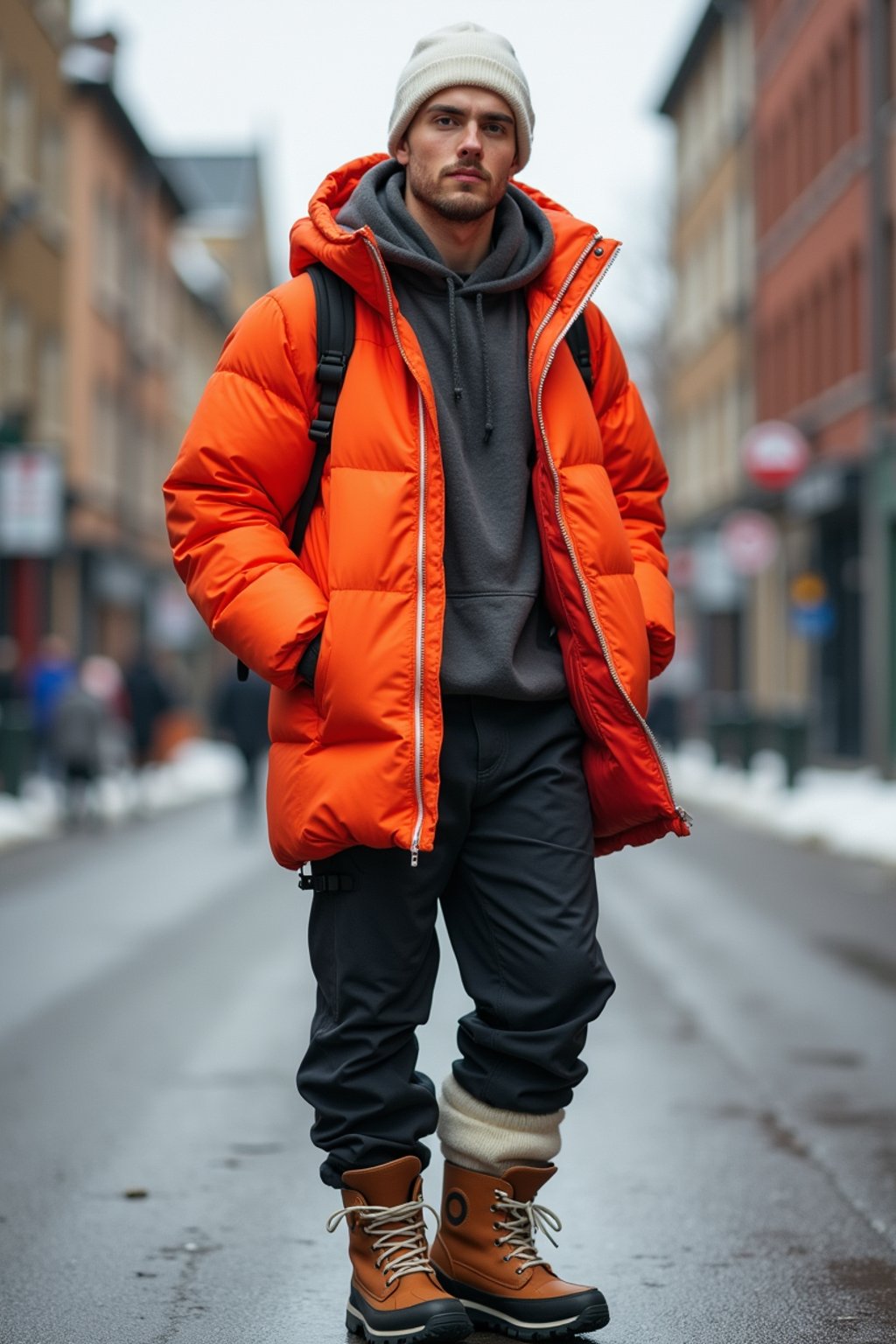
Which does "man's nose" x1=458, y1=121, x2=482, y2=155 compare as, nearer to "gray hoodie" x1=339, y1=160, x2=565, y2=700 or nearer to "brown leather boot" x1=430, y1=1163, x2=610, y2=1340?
"gray hoodie" x1=339, y1=160, x2=565, y2=700

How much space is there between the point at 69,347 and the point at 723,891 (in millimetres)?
25608

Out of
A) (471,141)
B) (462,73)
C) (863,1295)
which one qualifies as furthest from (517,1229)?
(462,73)

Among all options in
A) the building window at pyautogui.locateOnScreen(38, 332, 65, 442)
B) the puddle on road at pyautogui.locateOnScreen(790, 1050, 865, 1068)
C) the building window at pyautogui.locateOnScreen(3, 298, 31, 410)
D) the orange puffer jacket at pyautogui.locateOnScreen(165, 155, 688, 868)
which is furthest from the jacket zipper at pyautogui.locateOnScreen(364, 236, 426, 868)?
the building window at pyautogui.locateOnScreen(38, 332, 65, 442)

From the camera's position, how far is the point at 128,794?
1088 inches

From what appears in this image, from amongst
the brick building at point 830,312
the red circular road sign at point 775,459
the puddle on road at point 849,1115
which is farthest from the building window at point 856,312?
the puddle on road at point 849,1115

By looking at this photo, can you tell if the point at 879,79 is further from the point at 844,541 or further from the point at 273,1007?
the point at 273,1007

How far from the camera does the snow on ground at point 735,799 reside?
1855cm

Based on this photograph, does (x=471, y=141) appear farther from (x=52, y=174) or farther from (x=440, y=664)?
(x=52, y=174)

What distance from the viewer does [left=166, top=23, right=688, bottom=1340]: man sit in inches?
145

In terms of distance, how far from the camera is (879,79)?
91.3 ft

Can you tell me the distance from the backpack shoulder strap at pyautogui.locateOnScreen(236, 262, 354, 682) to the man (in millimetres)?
21

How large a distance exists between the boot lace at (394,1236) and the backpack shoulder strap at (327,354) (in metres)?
0.91

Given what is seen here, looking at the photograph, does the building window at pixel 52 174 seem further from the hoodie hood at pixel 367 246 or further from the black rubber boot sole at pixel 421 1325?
the black rubber boot sole at pixel 421 1325

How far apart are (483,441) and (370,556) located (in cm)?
31
